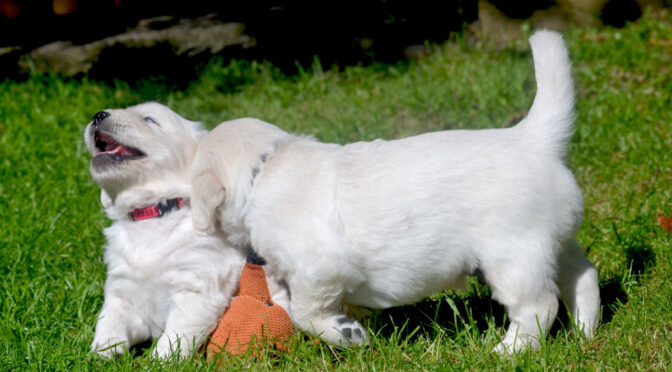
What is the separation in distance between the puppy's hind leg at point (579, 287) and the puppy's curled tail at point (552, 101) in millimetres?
414

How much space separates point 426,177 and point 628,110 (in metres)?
2.89

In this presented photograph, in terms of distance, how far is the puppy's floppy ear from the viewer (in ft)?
8.32

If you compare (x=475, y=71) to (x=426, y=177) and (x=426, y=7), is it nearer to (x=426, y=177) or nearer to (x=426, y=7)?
(x=426, y=7)

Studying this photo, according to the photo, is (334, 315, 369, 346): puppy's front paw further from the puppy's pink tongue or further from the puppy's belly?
the puppy's pink tongue

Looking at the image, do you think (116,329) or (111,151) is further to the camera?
(111,151)

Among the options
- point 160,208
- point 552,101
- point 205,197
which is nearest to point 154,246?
point 160,208

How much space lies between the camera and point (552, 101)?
2514mm

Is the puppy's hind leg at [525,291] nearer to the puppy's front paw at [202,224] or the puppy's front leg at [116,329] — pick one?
the puppy's front paw at [202,224]

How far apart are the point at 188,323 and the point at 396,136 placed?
2595 mm

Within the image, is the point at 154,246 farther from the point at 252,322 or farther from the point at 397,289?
the point at 397,289

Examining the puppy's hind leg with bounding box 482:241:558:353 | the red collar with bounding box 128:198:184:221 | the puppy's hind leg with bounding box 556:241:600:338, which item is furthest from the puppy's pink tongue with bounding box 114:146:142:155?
the puppy's hind leg with bounding box 556:241:600:338

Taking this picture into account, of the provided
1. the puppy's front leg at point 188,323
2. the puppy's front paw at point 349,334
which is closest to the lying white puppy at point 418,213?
the puppy's front paw at point 349,334

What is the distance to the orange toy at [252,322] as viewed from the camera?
8.46 feet

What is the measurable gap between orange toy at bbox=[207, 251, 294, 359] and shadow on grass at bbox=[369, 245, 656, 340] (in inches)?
16.2
